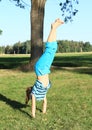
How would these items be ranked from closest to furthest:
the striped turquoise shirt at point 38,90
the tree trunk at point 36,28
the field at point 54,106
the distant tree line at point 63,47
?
the field at point 54,106 → the striped turquoise shirt at point 38,90 → the tree trunk at point 36,28 → the distant tree line at point 63,47

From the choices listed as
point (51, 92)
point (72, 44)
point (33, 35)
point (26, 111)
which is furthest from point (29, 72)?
point (72, 44)

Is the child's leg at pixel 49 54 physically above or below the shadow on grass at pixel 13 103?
above

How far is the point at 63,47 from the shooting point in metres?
110

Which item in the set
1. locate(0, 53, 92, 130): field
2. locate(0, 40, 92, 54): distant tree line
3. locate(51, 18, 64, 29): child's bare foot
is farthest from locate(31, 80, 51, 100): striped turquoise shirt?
locate(0, 40, 92, 54): distant tree line

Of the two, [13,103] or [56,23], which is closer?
[56,23]

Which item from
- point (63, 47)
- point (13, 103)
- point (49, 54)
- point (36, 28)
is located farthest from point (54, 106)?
point (63, 47)

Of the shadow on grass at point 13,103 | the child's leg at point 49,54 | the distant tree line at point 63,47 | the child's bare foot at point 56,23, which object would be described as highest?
the child's bare foot at point 56,23

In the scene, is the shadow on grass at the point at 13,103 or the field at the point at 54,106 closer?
the field at the point at 54,106

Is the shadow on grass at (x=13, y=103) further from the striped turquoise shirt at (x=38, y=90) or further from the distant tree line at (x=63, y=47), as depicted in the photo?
the distant tree line at (x=63, y=47)

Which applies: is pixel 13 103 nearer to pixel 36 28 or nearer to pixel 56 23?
pixel 56 23

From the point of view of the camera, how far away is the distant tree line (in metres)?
108

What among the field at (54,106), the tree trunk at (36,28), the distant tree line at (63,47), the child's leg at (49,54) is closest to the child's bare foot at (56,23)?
the child's leg at (49,54)

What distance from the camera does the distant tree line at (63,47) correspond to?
354ft

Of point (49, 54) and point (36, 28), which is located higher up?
point (36, 28)
